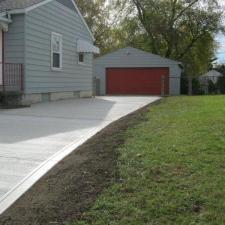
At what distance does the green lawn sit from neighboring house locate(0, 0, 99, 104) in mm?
8671

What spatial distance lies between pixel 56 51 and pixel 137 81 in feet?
52.8

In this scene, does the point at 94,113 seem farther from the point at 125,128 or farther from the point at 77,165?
the point at 77,165

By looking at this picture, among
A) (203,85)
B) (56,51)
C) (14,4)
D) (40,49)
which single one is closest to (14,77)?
(40,49)

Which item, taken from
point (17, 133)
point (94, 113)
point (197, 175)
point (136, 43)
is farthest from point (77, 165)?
point (136, 43)

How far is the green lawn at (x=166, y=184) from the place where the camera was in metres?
4.54

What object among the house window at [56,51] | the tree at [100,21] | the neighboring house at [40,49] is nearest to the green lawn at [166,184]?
the neighboring house at [40,49]

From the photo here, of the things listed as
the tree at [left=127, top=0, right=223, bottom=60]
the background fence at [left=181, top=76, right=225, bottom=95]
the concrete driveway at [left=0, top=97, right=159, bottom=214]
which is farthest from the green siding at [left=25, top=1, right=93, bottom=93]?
the tree at [left=127, top=0, right=223, bottom=60]

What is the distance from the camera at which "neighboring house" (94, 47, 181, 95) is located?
1382 inches

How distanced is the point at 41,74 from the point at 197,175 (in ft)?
42.6

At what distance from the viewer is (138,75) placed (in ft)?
116

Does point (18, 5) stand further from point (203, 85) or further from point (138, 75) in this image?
point (203, 85)

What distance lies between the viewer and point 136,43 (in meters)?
45.3

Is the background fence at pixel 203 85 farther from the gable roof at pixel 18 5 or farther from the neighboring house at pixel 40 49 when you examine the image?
the gable roof at pixel 18 5

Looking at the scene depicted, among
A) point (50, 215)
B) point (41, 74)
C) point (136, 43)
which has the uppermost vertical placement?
point (136, 43)
